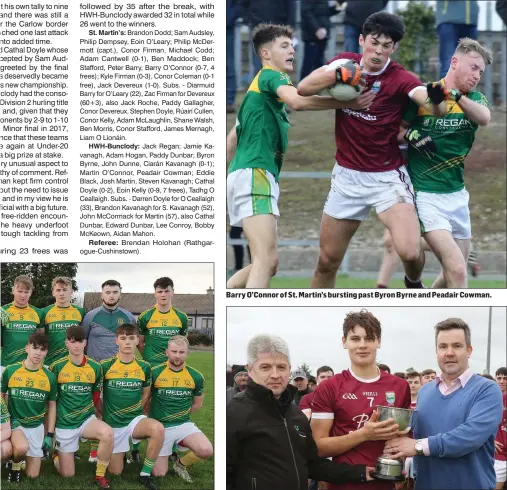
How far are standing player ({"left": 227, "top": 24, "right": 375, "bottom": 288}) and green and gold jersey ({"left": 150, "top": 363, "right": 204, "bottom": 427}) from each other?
74 cm

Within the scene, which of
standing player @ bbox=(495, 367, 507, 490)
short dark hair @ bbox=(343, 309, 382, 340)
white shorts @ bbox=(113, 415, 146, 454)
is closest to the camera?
short dark hair @ bbox=(343, 309, 382, 340)

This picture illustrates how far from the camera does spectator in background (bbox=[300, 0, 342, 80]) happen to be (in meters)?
10.3

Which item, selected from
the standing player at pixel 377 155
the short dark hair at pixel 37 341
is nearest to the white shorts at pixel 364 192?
the standing player at pixel 377 155

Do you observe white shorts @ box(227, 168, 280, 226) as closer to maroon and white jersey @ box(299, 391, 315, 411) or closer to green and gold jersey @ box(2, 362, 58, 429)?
maroon and white jersey @ box(299, 391, 315, 411)

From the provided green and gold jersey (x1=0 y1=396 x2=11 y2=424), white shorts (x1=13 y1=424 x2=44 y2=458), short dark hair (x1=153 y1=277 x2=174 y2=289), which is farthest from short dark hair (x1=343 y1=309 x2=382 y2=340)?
green and gold jersey (x1=0 y1=396 x2=11 y2=424)

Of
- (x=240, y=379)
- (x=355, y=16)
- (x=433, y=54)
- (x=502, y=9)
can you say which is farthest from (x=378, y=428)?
(x=433, y=54)

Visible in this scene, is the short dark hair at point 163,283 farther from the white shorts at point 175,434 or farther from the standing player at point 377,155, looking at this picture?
the standing player at point 377,155

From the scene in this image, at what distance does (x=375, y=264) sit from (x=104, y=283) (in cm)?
480

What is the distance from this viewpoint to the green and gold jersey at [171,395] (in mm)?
6902

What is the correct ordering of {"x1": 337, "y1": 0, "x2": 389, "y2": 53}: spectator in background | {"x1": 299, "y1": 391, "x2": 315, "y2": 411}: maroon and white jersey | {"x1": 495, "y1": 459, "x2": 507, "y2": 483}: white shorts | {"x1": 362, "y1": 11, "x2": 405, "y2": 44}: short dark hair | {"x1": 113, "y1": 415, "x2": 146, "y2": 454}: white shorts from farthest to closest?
{"x1": 337, "y1": 0, "x2": 389, "y2": 53}: spectator in background, {"x1": 495, "y1": 459, "x2": 507, "y2": 483}: white shorts, {"x1": 113, "y1": 415, "x2": 146, "y2": 454}: white shorts, {"x1": 362, "y1": 11, "x2": 405, "y2": 44}: short dark hair, {"x1": 299, "y1": 391, "x2": 315, "y2": 411}: maroon and white jersey

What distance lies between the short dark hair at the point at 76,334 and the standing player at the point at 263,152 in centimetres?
109

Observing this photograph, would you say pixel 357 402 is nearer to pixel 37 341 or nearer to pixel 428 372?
pixel 428 372

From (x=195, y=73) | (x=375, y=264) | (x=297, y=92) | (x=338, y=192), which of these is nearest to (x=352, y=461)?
(x=338, y=192)

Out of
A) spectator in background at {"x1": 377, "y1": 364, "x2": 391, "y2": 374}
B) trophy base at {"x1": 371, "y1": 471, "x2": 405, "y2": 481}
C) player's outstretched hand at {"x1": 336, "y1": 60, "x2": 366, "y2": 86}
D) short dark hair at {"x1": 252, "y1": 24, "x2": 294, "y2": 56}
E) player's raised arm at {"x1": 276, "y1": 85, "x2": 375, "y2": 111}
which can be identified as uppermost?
short dark hair at {"x1": 252, "y1": 24, "x2": 294, "y2": 56}
